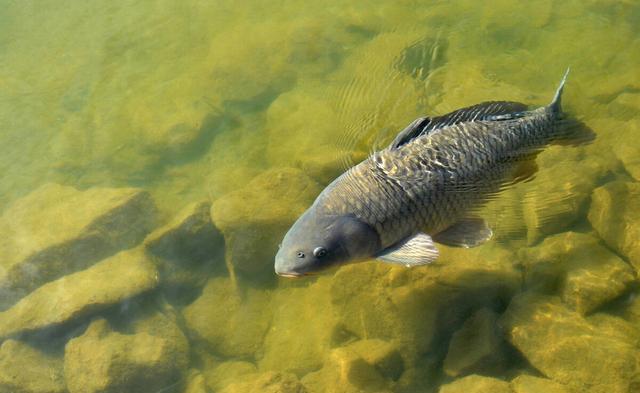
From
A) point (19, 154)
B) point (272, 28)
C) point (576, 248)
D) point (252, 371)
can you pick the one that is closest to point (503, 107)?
point (576, 248)

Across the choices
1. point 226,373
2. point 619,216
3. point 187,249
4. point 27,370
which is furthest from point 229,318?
point 619,216

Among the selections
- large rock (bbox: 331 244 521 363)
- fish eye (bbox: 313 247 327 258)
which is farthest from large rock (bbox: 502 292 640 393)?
fish eye (bbox: 313 247 327 258)

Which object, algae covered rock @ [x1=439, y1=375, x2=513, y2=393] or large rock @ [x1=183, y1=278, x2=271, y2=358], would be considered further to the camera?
large rock @ [x1=183, y1=278, x2=271, y2=358]

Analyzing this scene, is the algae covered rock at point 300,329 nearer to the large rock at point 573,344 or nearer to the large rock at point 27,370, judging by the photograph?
the large rock at point 573,344

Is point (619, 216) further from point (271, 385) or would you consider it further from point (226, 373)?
point (226, 373)

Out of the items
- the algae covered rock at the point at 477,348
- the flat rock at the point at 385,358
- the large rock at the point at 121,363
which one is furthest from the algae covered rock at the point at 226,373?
the algae covered rock at the point at 477,348

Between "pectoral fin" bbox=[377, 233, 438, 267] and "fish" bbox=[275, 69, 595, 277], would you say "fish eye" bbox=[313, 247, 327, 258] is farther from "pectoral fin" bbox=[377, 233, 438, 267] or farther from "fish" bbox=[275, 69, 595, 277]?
"pectoral fin" bbox=[377, 233, 438, 267]

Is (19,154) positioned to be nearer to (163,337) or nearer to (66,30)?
(66,30)

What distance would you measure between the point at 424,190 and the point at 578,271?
1389mm

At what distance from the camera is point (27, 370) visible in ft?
16.1

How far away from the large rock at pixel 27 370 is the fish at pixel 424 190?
2.78 metres

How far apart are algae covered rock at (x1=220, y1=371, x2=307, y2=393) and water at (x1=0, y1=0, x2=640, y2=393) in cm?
2

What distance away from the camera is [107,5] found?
34.9ft

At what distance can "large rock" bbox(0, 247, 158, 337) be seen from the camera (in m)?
5.12
